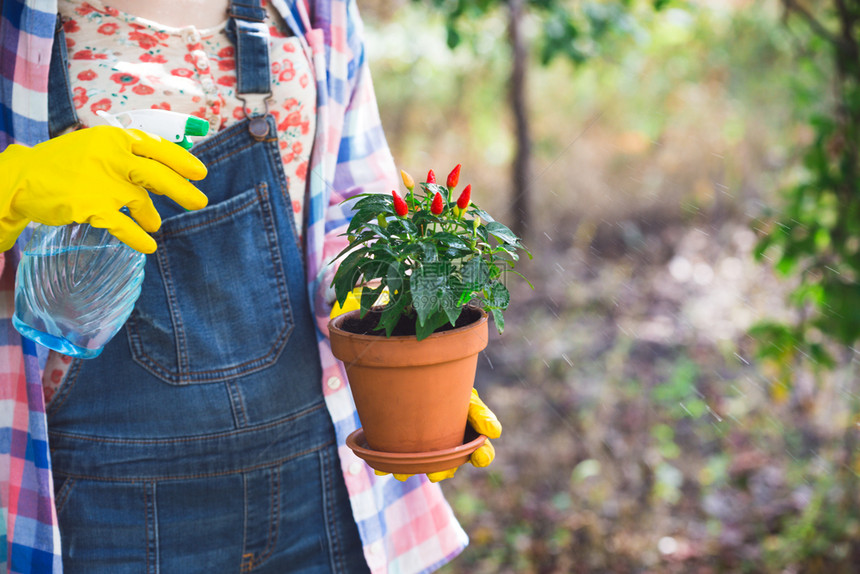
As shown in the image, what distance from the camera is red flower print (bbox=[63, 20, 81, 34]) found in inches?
34.6

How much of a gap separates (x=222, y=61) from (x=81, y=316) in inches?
14.8

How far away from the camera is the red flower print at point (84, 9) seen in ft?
2.92

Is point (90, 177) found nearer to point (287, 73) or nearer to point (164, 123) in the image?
point (164, 123)

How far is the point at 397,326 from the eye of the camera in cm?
82

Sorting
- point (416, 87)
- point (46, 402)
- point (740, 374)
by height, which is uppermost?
point (46, 402)

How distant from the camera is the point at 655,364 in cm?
315

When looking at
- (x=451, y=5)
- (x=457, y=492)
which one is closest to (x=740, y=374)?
(x=457, y=492)

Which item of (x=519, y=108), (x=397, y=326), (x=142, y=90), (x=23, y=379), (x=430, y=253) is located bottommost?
(x=519, y=108)

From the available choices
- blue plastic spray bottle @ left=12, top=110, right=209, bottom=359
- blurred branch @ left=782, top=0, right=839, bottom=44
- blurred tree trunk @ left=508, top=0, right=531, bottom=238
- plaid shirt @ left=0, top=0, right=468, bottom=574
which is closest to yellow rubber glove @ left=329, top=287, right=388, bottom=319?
plaid shirt @ left=0, top=0, right=468, bottom=574

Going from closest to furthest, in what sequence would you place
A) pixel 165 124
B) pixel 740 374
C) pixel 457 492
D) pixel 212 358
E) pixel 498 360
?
pixel 165 124, pixel 212 358, pixel 457 492, pixel 740 374, pixel 498 360

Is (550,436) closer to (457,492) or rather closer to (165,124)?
(457,492)

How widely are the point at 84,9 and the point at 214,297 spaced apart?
40 centimetres

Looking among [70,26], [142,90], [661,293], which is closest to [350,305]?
[142,90]

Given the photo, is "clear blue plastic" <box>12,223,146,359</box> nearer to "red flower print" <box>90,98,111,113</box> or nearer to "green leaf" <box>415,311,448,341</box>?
"red flower print" <box>90,98,111,113</box>
